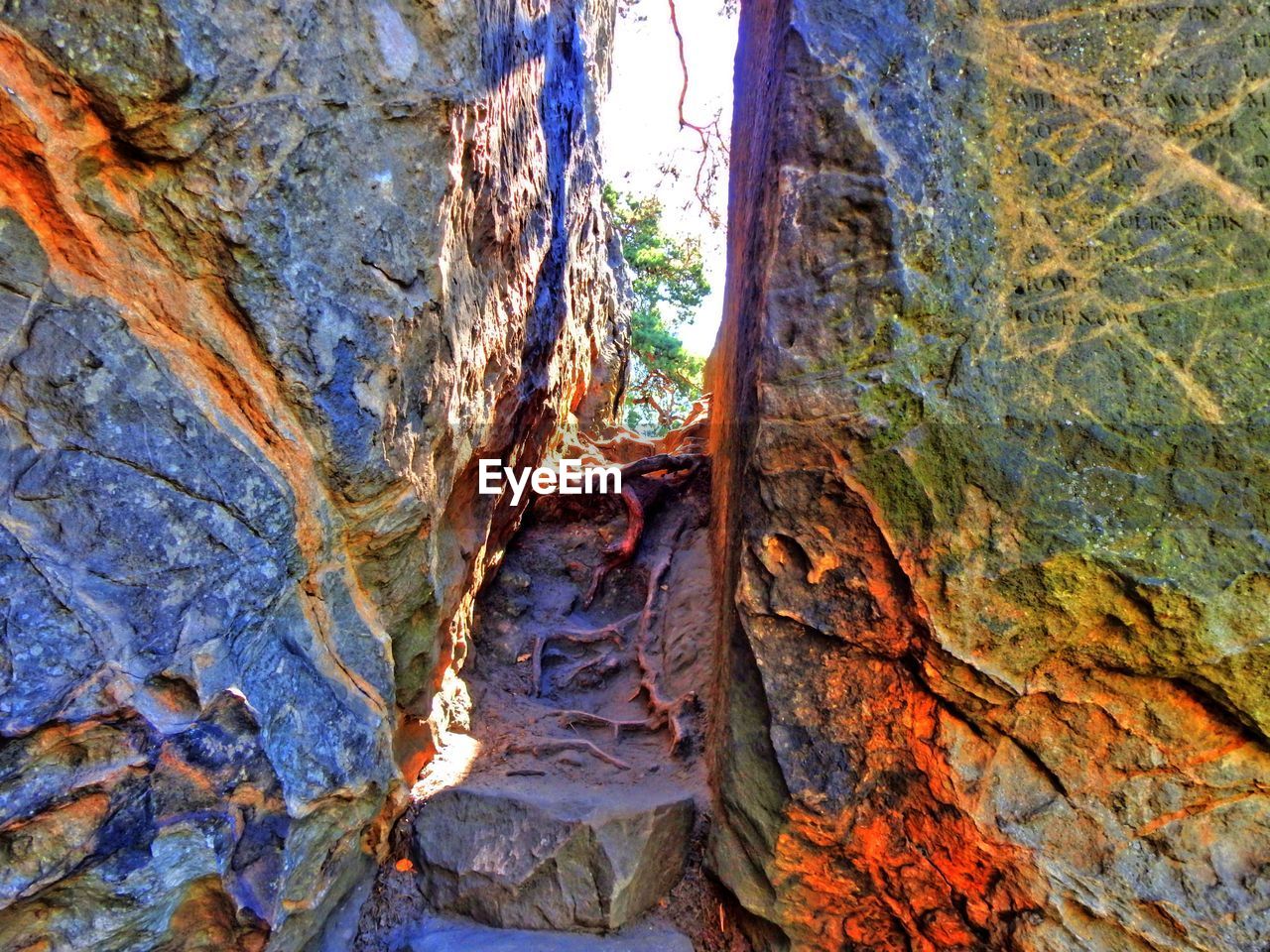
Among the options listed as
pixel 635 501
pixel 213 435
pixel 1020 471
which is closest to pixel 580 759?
pixel 635 501

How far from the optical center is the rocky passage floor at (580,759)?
303 cm

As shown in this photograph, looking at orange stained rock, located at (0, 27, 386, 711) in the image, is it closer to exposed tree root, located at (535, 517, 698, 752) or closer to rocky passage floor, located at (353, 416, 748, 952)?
rocky passage floor, located at (353, 416, 748, 952)

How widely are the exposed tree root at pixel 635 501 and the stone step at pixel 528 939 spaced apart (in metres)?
2.20

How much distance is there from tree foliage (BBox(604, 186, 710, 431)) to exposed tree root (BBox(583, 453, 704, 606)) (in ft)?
13.0

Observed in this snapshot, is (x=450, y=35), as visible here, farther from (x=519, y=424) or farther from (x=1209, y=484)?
(x=1209, y=484)

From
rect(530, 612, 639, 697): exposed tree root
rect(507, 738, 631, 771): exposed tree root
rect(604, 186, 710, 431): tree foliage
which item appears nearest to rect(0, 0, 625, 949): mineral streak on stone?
rect(507, 738, 631, 771): exposed tree root

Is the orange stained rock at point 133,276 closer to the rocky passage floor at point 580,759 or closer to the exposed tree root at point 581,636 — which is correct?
the rocky passage floor at point 580,759

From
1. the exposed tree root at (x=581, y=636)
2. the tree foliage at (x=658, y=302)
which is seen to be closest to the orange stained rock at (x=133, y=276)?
the exposed tree root at (x=581, y=636)

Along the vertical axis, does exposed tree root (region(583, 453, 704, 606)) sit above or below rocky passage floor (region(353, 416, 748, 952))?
above

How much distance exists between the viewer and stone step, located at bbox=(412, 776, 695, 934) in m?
3.02

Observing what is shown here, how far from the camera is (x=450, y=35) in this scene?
2633mm

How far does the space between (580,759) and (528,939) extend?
909mm

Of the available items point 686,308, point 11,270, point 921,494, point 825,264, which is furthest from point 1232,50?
point 686,308

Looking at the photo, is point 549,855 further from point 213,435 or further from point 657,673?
point 213,435
